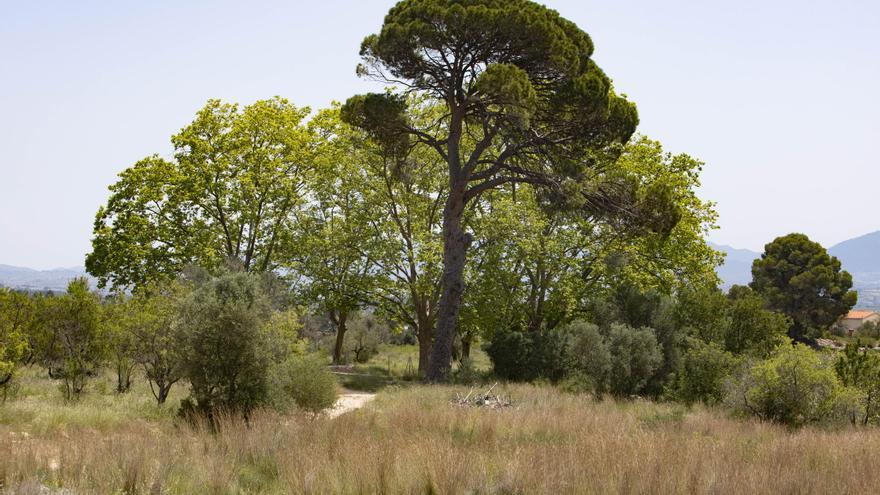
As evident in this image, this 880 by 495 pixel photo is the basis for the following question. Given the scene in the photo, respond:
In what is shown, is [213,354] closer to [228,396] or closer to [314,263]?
[228,396]

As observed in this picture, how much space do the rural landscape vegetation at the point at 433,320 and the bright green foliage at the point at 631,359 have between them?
0.08m

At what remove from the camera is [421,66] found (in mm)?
21125

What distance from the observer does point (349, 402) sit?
17891 mm

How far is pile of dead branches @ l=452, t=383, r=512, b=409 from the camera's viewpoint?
14570 millimetres

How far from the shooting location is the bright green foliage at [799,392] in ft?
40.3

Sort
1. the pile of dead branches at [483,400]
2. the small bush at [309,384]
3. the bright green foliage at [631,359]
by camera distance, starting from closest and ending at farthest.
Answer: the small bush at [309,384] → the pile of dead branches at [483,400] → the bright green foliage at [631,359]

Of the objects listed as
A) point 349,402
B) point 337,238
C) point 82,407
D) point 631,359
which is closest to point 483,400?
point 349,402

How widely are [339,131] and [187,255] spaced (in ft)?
30.7

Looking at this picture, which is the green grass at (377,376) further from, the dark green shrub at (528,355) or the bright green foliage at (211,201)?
the bright green foliage at (211,201)

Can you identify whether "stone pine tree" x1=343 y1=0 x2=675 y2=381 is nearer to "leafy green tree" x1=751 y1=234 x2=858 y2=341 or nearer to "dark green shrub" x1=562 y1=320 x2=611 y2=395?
"dark green shrub" x1=562 y1=320 x2=611 y2=395

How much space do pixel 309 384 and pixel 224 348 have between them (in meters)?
2.57

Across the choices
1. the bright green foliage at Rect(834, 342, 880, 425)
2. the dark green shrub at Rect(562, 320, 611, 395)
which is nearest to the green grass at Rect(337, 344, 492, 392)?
the dark green shrub at Rect(562, 320, 611, 395)

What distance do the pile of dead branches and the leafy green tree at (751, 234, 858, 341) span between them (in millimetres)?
52132

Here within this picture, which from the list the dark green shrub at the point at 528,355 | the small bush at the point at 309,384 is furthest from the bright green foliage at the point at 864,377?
the small bush at the point at 309,384
